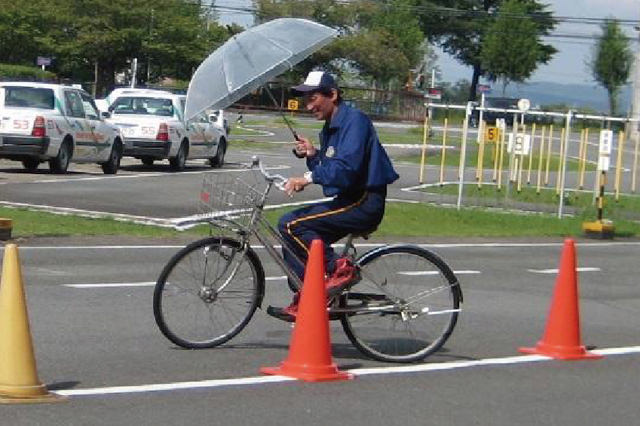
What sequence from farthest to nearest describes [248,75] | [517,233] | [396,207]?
1. [396,207]
2. [517,233]
3. [248,75]

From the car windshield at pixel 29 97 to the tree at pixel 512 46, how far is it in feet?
238

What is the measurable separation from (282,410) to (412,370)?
1764 mm

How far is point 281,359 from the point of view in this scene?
953 cm

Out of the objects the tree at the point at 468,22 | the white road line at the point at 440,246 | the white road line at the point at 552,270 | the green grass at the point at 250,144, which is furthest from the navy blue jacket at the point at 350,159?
the tree at the point at 468,22

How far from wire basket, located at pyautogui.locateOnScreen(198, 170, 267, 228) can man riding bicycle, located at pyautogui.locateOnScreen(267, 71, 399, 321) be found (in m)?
0.26

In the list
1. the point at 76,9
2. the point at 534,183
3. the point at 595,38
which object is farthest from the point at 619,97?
the point at 534,183

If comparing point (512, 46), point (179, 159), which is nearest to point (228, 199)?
point (179, 159)

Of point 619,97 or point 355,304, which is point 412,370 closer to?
point 355,304

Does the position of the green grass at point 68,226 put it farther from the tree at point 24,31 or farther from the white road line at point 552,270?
the tree at point 24,31

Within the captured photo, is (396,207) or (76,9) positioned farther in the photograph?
(76,9)

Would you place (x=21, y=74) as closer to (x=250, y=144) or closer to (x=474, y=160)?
(x=250, y=144)

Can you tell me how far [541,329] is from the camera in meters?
11.8

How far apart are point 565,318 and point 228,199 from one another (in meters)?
2.73

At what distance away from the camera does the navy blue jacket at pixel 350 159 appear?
9.07 meters
